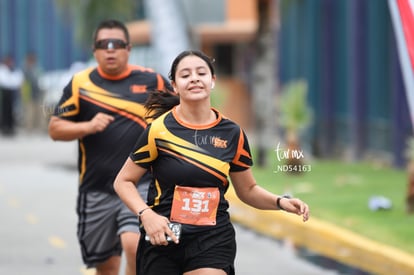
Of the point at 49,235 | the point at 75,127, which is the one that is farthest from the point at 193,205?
the point at 49,235

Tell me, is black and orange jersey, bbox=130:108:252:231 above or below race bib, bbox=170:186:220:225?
above

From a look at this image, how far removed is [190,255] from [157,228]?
1.10ft

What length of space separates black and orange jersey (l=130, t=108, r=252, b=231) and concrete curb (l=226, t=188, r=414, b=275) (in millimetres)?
4474

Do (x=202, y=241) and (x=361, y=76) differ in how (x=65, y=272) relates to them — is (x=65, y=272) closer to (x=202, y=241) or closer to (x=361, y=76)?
(x=202, y=241)

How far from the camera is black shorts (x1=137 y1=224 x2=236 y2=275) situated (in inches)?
257

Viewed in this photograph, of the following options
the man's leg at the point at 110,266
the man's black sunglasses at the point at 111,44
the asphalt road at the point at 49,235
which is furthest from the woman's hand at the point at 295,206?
the asphalt road at the point at 49,235

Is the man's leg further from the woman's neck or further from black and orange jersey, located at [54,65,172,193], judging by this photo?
the woman's neck

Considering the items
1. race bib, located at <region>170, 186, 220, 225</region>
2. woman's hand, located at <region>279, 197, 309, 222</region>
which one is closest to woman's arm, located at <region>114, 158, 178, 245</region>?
race bib, located at <region>170, 186, 220, 225</region>

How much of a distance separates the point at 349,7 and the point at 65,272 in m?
14.9

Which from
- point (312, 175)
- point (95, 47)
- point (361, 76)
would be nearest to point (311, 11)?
point (361, 76)

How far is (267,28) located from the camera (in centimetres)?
2505

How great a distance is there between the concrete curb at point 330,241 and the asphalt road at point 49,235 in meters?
0.19

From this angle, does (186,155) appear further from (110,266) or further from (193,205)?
(110,266)

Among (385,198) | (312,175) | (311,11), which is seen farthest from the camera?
(311,11)
